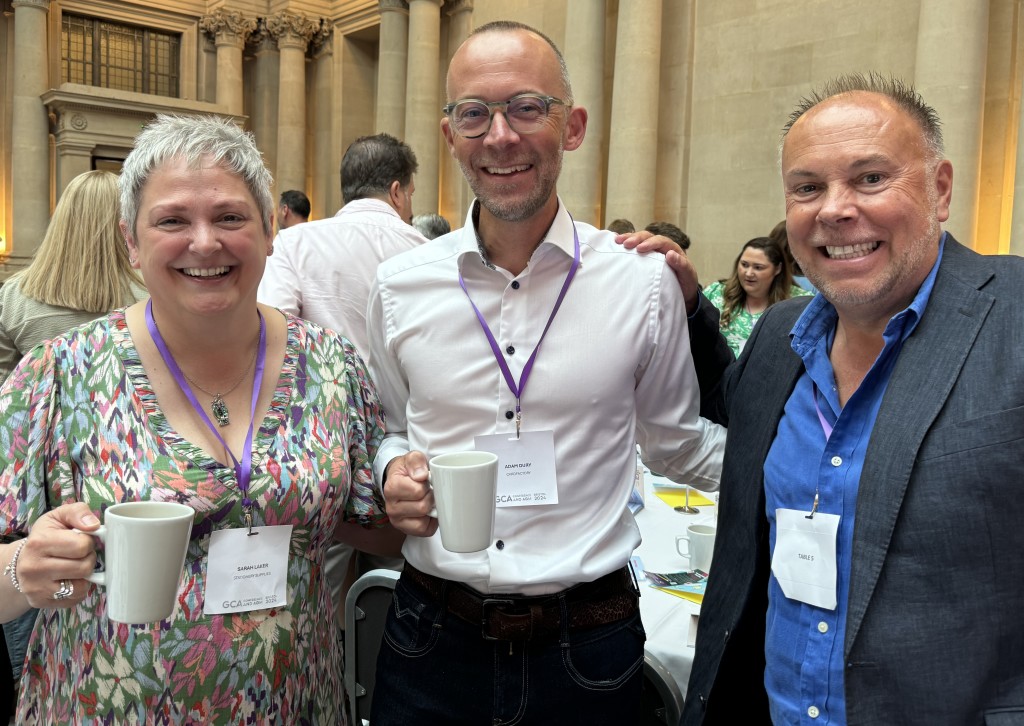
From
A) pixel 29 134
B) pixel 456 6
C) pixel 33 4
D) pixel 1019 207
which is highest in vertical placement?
pixel 33 4

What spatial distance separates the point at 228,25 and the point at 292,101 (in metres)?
2.10

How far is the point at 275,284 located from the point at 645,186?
21.7ft

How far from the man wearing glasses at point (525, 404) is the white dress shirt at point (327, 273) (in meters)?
1.91

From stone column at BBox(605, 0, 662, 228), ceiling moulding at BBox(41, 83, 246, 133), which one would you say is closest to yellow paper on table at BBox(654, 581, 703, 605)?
stone column at BBox(605, 0, 662, 228)

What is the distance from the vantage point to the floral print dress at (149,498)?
146 centimetres

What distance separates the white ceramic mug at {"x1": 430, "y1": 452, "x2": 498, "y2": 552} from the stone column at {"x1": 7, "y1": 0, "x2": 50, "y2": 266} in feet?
48.3

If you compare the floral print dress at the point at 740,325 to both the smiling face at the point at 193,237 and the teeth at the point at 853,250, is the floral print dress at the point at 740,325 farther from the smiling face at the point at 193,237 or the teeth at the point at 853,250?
the smiling face at the point at 193,237

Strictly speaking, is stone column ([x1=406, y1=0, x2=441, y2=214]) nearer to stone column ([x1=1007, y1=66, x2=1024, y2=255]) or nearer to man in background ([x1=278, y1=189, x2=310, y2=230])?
man in background ([x1=278, y1=189, x2=310, y2=230])

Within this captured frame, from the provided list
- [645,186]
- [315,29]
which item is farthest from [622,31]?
[315,29]

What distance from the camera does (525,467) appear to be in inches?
66.2

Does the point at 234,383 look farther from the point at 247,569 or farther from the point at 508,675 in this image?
the point at 508,675

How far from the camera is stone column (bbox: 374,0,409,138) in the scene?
13.2 meters

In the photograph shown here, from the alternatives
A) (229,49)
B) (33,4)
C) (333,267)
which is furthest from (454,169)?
(333,267)

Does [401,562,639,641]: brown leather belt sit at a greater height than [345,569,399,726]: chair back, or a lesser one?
greater
